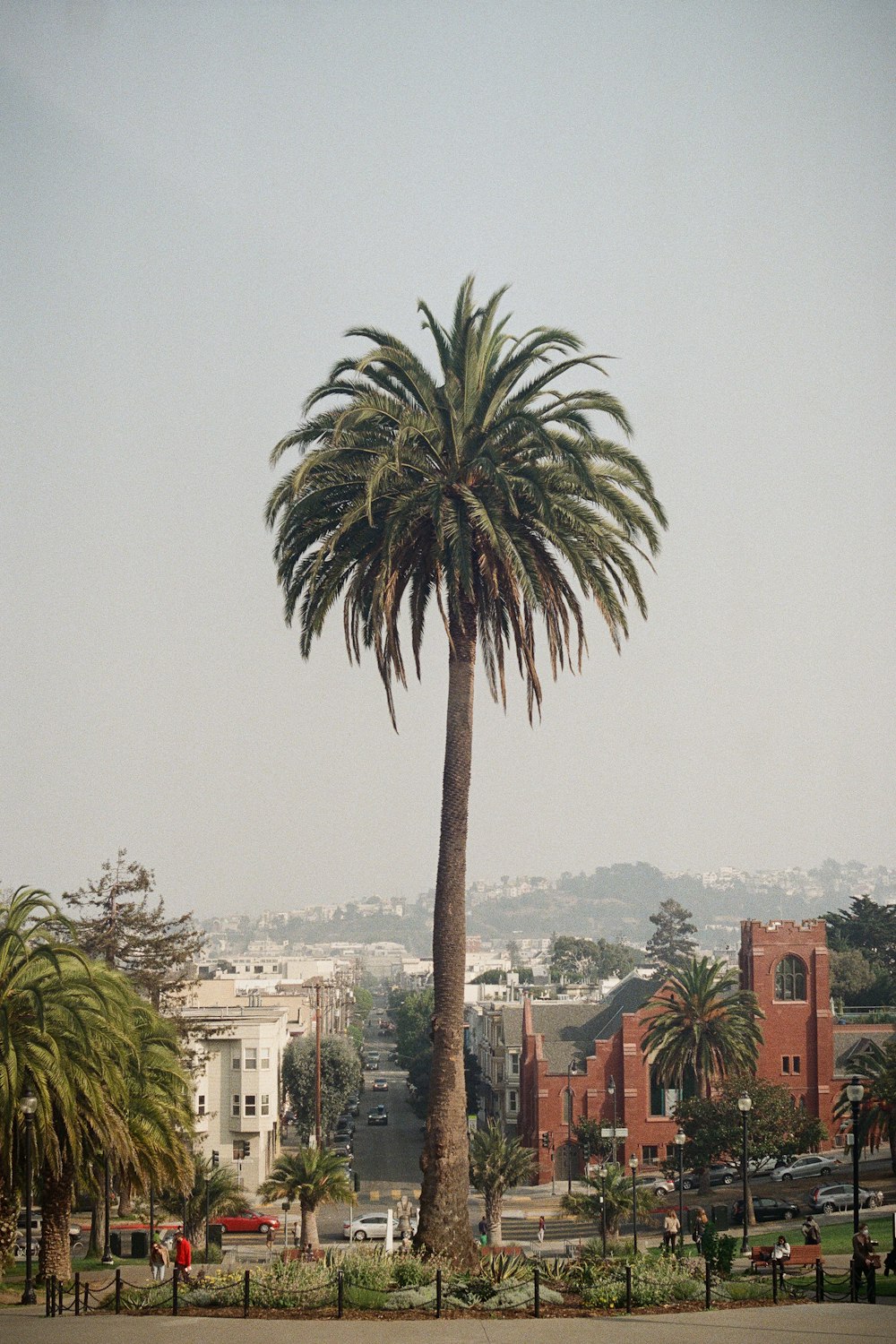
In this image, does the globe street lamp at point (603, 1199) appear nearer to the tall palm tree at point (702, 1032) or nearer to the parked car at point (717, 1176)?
the tall palm tree at point (702, 1032)

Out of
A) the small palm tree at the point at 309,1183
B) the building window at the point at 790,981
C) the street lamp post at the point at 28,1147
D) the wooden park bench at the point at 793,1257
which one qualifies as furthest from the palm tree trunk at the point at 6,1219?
the building window at the point at 790,981

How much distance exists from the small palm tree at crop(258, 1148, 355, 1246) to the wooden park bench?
16.8 meters

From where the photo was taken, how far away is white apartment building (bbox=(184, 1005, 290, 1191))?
85500mm

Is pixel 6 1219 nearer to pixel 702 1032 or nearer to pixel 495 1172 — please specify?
pixel 495 1172

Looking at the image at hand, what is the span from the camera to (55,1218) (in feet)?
103

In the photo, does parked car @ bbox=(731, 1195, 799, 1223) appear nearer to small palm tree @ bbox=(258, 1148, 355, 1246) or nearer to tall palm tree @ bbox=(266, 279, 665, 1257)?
small palm tree @ bbox=(258, 1148, 355, 1246)

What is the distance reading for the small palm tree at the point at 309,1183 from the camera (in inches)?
1943

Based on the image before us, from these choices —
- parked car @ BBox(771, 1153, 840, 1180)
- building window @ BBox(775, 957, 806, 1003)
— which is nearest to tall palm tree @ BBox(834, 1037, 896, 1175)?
parked car @ BBox(771, 1153, 840, 1180)

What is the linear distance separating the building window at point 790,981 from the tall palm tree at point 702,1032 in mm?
10222

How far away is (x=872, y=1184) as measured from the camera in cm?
6350

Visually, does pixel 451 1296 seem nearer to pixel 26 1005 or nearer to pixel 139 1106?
pixel 26 1005

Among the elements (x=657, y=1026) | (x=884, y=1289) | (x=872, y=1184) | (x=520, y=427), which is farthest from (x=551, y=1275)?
(x=657, y=1026)

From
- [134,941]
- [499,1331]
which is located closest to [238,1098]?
[134,941]

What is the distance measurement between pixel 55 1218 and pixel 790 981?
197ft
